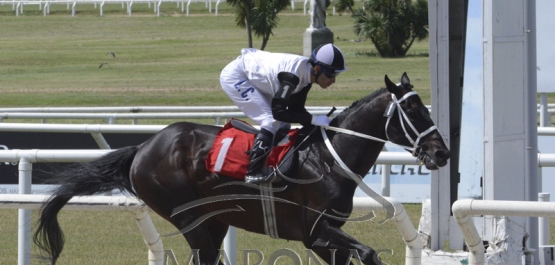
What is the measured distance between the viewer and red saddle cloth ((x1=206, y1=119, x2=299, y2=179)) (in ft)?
16.1

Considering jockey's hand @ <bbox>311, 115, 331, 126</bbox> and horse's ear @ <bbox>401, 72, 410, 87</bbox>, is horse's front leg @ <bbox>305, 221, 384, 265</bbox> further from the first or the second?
horse's ear @ <bbox>401, 72, 410, 87</bbox>

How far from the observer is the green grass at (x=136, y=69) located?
22.0ft

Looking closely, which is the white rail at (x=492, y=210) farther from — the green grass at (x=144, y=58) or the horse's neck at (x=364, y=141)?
the green grass at (x=144, y=58)

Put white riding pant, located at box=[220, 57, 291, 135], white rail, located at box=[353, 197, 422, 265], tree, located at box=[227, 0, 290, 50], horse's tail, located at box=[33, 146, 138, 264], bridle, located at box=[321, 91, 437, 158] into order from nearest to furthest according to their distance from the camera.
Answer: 1. white rail, located at box=[353, 197, 422, 265]
2. bridle, located at box=[321, 91, 437, 158]
3. white riding pant, located at box=[220, 57, 291, 135]
4. horse's tail, located at box=[33, 146, 138, 264]
5. tree, located at box=[227, 0, 290, 50]

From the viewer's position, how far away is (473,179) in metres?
5.55

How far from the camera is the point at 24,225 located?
17.5ft

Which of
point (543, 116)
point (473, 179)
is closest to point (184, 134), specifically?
point (473, 179)

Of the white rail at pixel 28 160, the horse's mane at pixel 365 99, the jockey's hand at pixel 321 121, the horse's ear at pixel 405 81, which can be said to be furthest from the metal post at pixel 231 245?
the horse's ear at pixel 405 81

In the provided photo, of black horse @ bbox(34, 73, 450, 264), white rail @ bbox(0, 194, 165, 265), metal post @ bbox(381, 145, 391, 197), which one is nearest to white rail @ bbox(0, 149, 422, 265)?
black horse @ bbox(34, 73, 450, 264)

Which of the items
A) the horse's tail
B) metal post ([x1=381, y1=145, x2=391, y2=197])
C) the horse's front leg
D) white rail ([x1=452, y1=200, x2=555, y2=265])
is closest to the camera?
white rail ([x1=452, y1=200, x2=555, y2=265])

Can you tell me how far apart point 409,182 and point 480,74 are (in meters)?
3.23

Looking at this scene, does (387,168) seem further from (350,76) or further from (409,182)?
(350,76)

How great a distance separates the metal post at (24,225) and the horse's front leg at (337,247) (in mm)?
1673

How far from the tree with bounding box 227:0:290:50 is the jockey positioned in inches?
1138
